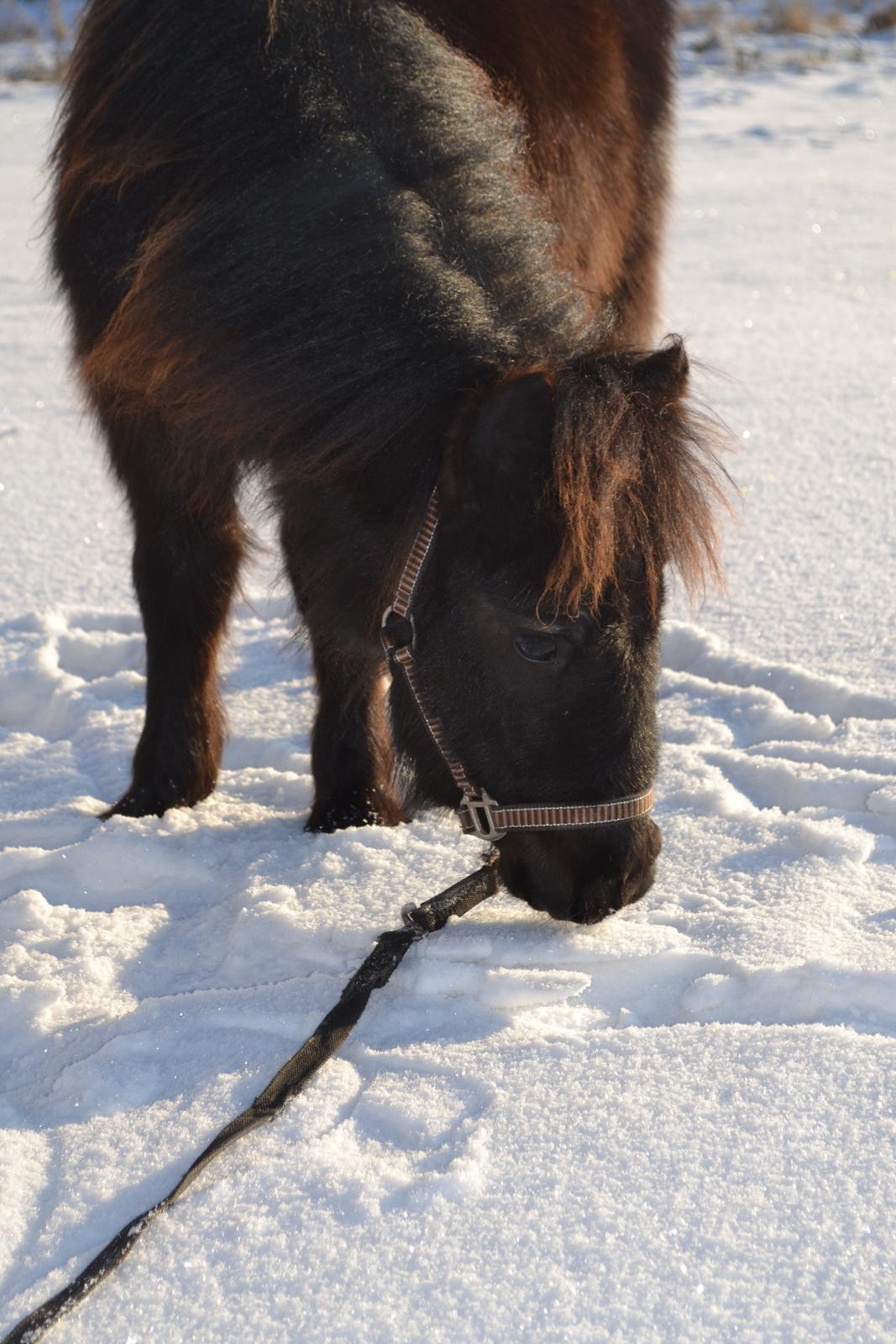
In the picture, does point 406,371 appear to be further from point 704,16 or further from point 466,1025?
point 704,16

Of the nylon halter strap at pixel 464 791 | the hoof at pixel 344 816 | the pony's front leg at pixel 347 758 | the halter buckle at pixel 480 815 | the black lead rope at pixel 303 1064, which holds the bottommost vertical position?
the hoof at pixel 344 816

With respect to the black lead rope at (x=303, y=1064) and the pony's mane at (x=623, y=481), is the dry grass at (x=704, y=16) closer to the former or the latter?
the pony's mane at (x=623, y=481)

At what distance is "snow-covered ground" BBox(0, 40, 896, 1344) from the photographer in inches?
57.4

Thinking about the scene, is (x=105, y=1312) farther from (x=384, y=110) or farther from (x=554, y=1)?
(x=554, y=1)

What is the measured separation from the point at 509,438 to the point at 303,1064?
91cm

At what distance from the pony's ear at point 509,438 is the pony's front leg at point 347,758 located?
91cm

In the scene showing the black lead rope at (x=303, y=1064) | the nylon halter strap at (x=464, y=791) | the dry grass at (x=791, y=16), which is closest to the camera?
the black lead rope at (x=303, y=1064)

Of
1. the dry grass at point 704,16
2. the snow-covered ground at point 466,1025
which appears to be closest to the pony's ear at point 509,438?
the snow-covered ground at point 466,1025

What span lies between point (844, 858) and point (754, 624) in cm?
115

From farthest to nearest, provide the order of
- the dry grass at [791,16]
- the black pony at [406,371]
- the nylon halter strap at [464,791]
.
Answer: the dry grass at [791,16] < the nylon halter strap at [464,791] < the black pony at [406,371]

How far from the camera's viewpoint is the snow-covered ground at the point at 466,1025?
1.46 metres

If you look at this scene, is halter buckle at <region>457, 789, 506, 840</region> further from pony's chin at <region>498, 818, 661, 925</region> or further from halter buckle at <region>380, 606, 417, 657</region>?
halter buckle at <region>380, 606, 417, 657</region>

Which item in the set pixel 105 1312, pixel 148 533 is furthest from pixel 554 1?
pixel 105 1312

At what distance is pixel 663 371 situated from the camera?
185 centimetres
